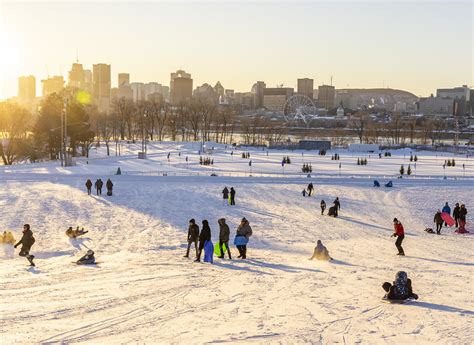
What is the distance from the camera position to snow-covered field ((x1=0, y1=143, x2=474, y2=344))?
9539 mm

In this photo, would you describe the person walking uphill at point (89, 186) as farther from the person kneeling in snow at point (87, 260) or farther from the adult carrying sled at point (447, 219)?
the adult carrying sled at point (447, 219)

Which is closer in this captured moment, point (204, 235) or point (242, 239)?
point (204, 235)

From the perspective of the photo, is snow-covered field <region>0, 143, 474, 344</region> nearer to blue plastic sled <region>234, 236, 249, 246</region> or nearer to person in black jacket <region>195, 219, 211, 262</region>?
person in black jacket <region>195, 219, 211, 262</region>

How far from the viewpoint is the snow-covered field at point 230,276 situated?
31.3 feet

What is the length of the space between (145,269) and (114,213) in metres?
10.00

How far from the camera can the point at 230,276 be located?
13.1 metres

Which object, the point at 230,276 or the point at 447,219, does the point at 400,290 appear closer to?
the point at 230,276

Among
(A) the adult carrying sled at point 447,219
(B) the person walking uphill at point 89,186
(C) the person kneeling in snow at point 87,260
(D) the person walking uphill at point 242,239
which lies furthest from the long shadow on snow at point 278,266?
(B) the person walking uphill at point 89,186

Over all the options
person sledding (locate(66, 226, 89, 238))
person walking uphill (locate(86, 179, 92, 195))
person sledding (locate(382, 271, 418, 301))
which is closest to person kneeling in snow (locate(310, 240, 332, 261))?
person sledding (locate(382, 271, 418, 301))

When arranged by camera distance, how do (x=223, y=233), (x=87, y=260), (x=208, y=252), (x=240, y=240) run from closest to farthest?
(x=87, y=260), (x=208, y=252), (x=223, y=233), (x=240, y=240)

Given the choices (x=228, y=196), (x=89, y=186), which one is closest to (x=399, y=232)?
(x=228, y=196)

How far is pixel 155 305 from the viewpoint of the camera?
1077 cm

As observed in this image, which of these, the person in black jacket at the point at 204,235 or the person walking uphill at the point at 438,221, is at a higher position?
the person in black jacket at the point at 204,235

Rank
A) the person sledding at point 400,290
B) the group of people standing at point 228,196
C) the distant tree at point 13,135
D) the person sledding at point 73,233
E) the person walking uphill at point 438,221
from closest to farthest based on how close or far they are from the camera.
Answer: the person sledding at point 400,290, the person sledding at point 73,233, the person walking uphill at point 438,221, the group of people standing at point 228,196, the distant tree at point 13,135
